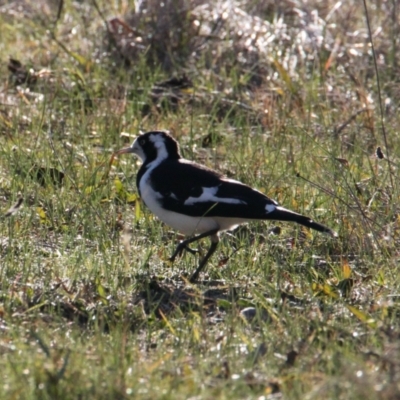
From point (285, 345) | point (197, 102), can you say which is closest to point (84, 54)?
point (197, 102)

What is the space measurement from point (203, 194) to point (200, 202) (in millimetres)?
50

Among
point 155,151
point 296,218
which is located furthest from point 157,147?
point 296,218

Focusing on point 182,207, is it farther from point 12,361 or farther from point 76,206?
point 12,361

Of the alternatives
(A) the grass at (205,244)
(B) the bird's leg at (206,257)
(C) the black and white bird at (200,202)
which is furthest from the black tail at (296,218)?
(B) the bird's leg at (206,257)

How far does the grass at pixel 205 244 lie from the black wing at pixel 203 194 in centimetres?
30

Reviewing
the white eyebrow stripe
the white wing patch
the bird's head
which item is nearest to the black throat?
the bird's head

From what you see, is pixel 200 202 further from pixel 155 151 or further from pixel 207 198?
pixel 155 151

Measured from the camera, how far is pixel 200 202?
5.30 meters

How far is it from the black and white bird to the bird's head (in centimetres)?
22

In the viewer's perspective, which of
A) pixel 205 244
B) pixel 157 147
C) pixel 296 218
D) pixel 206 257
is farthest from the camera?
pixel 157 147

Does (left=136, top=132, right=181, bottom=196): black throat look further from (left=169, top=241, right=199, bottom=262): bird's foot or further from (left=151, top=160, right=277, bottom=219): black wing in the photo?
(left=169, top=241, right=199, bottom=262): bird's foot

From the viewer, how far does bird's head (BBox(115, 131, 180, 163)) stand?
5.96 metres

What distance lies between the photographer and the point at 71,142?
7.16 meters

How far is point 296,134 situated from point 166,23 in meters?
2.30
